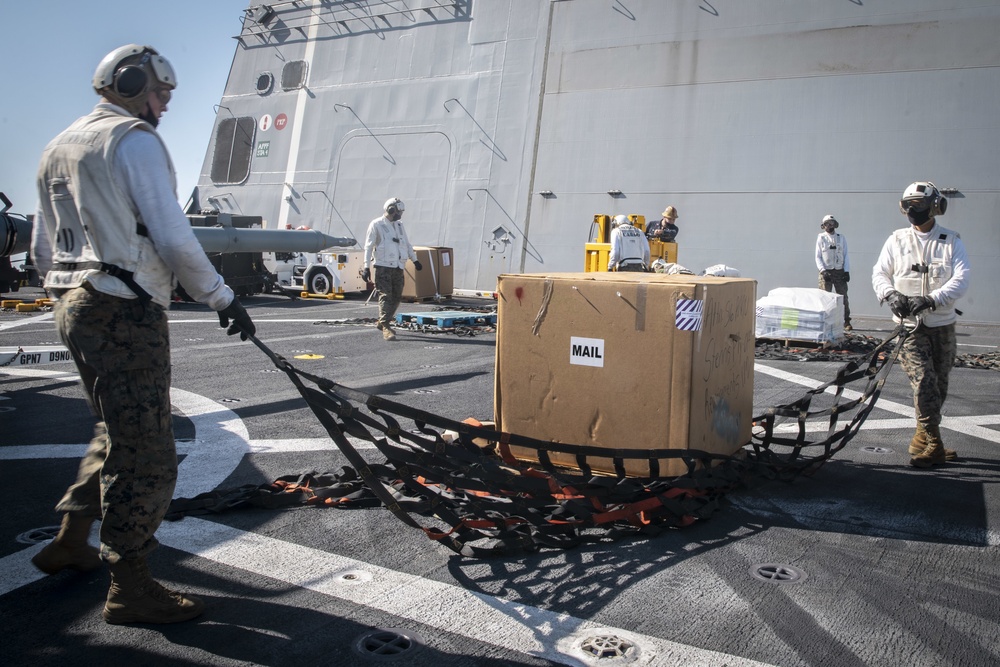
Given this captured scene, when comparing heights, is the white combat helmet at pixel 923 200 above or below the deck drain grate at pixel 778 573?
above

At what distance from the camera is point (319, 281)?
20.6 metres

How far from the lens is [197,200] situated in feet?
90.1

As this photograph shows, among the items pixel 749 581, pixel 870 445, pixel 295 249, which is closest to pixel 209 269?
pixel 749 581

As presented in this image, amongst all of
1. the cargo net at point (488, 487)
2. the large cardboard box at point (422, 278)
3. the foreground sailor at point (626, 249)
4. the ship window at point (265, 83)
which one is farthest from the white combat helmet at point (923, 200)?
the ship window at point (265, 83)

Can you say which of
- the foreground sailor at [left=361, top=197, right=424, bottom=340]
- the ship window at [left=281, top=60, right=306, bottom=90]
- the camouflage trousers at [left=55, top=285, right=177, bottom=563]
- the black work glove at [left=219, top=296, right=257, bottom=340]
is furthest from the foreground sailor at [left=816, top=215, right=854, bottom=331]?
the ship window at [left=281, top=60, right=306, bottom=90]

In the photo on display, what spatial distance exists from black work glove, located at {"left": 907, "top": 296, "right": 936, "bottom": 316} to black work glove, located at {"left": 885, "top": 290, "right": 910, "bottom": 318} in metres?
0.03

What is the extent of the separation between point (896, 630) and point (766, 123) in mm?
18239

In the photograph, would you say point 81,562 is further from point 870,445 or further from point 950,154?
point 950,154

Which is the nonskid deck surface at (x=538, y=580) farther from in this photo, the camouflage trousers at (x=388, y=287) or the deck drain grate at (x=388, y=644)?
the camouflage trousers at (x=388, y=287)

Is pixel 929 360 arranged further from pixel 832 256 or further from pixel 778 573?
pixel 832 256

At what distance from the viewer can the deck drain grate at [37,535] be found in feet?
11.7

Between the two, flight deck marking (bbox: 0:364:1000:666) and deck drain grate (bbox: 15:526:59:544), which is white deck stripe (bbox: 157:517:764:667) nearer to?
flight deck marking (bbox: 0:364:1000:666)

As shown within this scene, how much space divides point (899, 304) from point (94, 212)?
487cm

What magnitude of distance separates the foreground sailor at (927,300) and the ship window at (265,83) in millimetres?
24691
